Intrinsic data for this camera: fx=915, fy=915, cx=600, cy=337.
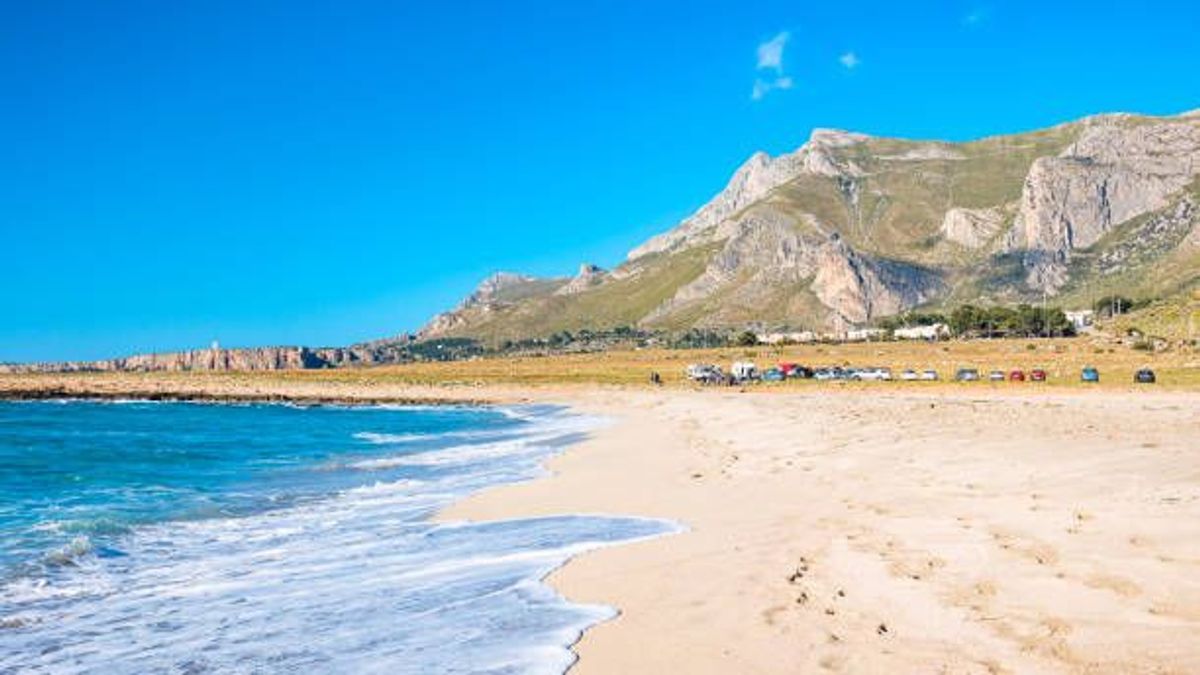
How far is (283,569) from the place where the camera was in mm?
12836

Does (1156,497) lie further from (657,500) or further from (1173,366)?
(1173,366)

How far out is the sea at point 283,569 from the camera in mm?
8602

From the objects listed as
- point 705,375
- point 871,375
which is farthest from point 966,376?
point 705,375

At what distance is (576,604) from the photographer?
974 centimetres

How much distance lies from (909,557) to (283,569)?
8.35m

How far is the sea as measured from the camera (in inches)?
339

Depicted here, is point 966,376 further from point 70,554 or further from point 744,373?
point 70,554

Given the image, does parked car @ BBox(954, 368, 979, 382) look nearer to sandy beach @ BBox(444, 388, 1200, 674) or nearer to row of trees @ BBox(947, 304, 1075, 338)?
sandy beach @ BBox(444, 388, 1200, 674)

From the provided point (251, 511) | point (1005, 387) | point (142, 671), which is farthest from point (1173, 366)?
point (142, 671)

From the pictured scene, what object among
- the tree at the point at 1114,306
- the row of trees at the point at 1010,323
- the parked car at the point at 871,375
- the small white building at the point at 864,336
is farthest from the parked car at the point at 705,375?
the tree at the point at 1114,306

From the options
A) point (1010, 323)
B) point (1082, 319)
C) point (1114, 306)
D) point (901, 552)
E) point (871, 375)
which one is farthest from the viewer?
point (1114, 306)

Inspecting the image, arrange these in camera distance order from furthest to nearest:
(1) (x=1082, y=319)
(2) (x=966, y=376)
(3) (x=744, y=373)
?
(1) (x=1082, y=319), (3) (x=744, y=373), (2) (x=966, y=376)

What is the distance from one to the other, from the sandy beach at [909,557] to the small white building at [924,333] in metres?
148

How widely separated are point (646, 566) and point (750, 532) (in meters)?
2.38
